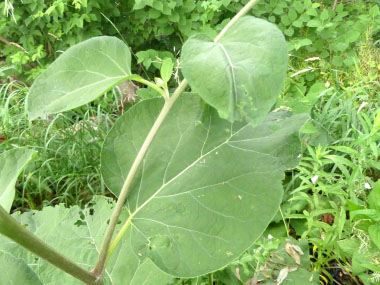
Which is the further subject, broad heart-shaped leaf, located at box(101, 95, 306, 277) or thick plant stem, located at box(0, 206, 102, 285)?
broad heart-shaped leaf, located at box(101, 95, 306, 277)

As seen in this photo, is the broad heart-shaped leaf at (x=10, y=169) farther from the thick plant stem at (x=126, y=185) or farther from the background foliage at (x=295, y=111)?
the background foliage at (x=295, y=111)

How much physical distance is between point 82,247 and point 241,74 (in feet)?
1.95

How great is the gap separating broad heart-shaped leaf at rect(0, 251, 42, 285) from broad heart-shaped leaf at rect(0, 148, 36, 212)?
92mm

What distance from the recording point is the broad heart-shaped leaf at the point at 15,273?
0.50 metres

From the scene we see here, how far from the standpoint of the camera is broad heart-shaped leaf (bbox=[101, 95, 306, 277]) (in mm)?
571

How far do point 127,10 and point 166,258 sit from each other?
10.8 feet

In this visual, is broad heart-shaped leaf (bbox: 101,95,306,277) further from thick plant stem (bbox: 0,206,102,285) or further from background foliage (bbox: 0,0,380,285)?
background foliage (bbox: 0,0,380,285)

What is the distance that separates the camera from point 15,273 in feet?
1.66

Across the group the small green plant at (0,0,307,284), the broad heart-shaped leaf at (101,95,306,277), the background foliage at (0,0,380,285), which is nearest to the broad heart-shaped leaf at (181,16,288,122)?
the small green plant at (0,0,307,284)

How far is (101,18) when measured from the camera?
133 inches

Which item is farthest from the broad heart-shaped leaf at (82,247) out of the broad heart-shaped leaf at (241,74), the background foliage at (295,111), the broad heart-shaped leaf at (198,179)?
the broad heart-shaped leaf at (241,74)

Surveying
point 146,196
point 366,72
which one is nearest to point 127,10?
point 366,72

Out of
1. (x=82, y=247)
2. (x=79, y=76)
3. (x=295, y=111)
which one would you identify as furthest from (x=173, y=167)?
(x=295, y=111)

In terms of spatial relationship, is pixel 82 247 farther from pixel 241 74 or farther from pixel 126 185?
pixel 241 74
